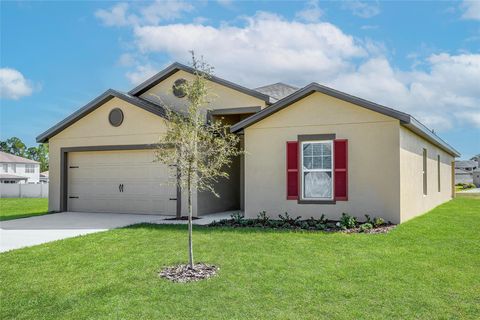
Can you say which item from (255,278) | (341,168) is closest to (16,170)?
(341,168)

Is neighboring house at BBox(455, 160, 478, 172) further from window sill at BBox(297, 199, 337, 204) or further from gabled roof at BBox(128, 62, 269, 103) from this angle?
window sill at BBox(297, 199, 337, 204)

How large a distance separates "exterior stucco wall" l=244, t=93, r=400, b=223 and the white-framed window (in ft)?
1.02

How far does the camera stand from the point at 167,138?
21.2 ft

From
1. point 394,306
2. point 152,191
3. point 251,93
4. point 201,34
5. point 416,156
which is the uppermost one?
point 201,34

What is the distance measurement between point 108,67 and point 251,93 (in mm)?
4797

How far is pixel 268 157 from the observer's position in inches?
463

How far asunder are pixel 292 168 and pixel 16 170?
51.3 meters

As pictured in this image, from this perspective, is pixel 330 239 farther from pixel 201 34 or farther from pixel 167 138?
pixel 201 34

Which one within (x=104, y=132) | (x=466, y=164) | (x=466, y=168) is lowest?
(x=466, y=168)

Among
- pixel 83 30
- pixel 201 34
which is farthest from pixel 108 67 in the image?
pixel 201 34

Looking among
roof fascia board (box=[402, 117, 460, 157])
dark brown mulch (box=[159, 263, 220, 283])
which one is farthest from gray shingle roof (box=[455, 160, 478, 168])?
dark brown mulch (box=[159, 263, 220, 283])

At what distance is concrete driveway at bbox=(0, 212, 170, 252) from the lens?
912 cm

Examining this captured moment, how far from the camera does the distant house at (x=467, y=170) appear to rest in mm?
63281

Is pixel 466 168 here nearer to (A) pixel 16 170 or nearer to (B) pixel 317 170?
(A) pixel 16 170
